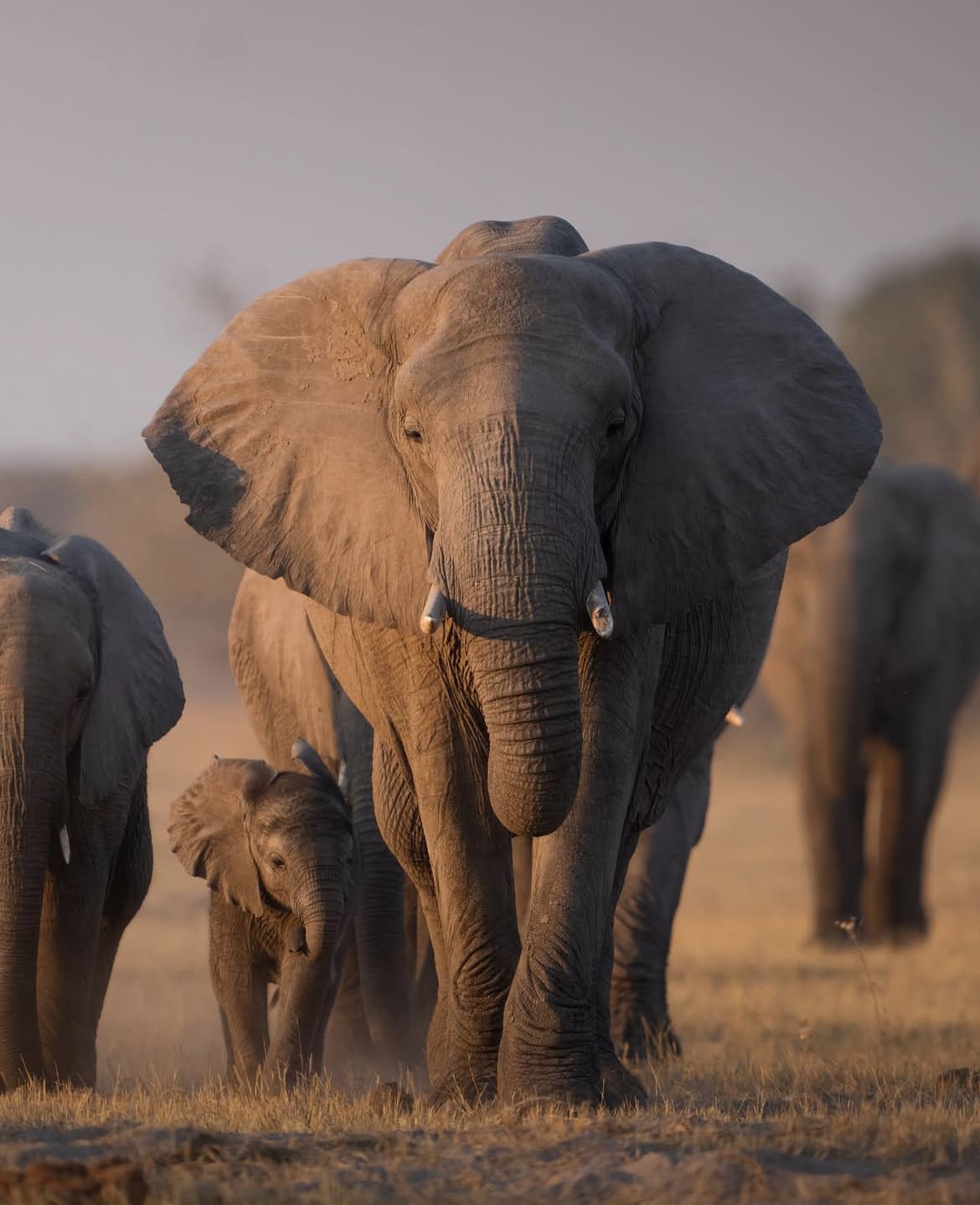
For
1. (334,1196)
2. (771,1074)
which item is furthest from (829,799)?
(334,1196)

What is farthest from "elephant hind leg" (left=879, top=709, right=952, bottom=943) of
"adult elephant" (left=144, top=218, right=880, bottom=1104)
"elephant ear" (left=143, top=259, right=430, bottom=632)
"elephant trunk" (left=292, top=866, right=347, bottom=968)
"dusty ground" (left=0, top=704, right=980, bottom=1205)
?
"elephant ear" (left=143, top=259, right=430, bottom=632)

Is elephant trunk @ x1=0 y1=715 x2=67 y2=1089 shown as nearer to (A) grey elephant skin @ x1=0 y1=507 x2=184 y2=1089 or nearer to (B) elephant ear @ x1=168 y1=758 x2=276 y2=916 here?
(A) grey elephant skin @ x1=0 y1=507 x2=184 y2=1089

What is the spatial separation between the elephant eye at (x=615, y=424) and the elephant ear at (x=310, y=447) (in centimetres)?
56

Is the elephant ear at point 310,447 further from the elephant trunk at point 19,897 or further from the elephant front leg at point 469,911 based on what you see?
the elephant trunk at point 19,897

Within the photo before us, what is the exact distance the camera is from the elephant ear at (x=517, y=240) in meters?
6.19

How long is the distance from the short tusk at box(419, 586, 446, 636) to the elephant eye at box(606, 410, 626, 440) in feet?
2.14

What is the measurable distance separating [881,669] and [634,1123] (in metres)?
9.09

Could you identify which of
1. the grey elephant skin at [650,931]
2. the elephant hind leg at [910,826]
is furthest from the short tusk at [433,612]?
the elephant hind leg at [910,826]

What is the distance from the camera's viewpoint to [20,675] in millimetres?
6723

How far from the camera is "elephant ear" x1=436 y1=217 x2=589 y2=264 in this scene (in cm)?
619

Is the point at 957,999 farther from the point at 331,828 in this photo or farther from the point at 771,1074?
the point at 331,828

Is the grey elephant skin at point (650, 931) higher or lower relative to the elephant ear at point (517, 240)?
lower

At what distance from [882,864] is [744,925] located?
3.89 ft

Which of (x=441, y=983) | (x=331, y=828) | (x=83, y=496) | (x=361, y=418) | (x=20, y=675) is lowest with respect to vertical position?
(x=441, y=983)
